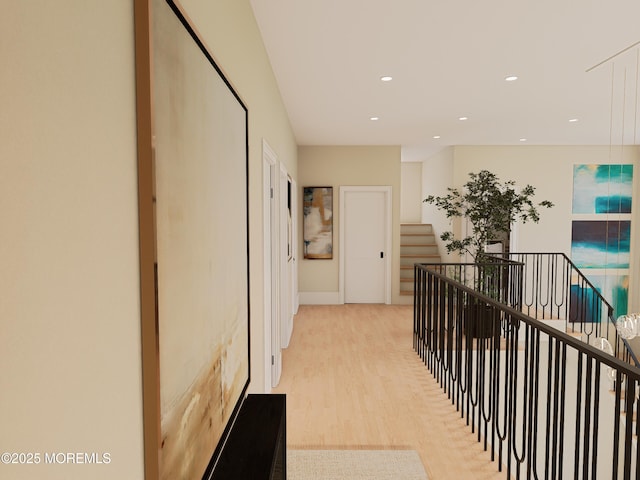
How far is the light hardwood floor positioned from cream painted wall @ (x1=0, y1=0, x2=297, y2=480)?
2.27 m

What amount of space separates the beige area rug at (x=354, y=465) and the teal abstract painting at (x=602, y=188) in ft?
21.2

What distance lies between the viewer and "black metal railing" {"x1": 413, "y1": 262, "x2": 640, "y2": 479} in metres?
1.61

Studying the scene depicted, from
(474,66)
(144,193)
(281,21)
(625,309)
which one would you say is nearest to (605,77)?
(474,66)

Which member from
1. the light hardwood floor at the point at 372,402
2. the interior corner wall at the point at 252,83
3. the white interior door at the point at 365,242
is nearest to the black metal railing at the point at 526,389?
the light hardwood floor at the point at 372,402

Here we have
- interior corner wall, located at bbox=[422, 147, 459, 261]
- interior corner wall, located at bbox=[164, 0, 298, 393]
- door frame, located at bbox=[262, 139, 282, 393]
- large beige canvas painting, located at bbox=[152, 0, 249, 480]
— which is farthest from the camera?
interior corner wall, located at bbox=[422, 147, 459, 261]

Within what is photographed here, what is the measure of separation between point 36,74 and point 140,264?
398mm

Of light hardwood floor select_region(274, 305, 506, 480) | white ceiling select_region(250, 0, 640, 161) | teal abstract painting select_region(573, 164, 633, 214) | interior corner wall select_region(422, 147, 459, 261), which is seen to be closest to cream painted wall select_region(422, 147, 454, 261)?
interior corner wall select_region(422, 147, 459, 261)

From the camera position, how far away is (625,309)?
7.42 metres

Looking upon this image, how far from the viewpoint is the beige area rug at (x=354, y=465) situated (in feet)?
8.02

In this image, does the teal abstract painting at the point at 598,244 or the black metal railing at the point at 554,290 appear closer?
the black metal railing at the point at 554,290

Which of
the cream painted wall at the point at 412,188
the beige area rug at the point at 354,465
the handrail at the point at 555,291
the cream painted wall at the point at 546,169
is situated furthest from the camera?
the cream painted wall at the point at 412,188

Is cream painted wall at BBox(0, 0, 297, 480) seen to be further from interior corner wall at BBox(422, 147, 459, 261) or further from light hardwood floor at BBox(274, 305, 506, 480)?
interior corner wall at BBox(422, 147, 459, 261)

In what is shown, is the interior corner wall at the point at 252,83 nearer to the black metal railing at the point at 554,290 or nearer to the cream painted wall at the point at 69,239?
the cream painted wall at the point at 69,239

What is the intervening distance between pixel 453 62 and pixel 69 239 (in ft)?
11.0
